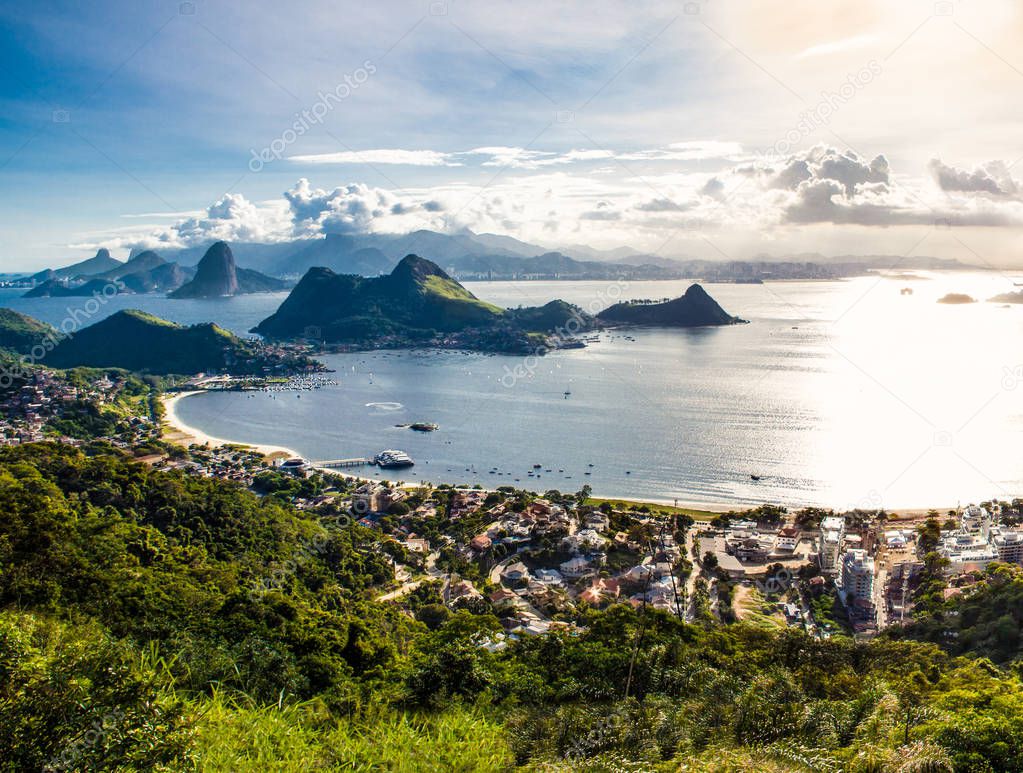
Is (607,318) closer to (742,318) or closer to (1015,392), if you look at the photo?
(742,318)

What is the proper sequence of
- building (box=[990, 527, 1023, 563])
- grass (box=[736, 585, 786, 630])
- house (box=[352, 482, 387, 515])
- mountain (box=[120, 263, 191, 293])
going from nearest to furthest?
grass (box=[736, 585, 786, 630])
building (box=[990, 527, 1023, 563])
house (box=[352, 482, 387, 515])
mountain (box=[120, 263, 191, 293])

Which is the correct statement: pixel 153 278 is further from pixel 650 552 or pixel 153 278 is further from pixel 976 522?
pixel 976 522

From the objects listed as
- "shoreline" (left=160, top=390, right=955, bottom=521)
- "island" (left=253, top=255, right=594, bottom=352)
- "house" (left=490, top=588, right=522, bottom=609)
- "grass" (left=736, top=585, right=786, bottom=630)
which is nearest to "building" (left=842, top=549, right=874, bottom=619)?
"grass" (left=736, top=585, right=786, bottom=630)

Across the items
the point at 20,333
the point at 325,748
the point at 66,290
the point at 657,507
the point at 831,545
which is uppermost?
the point at 66,290

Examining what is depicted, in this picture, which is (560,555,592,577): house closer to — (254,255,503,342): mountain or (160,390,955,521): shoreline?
(160,390,955,521): shoreline

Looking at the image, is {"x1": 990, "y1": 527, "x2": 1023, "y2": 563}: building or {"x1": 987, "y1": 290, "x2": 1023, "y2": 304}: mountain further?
{"x1": 987, "y1": 290, "x2": 1023, "y2": 304}: mountain

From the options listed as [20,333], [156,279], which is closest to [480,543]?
[20,333]
